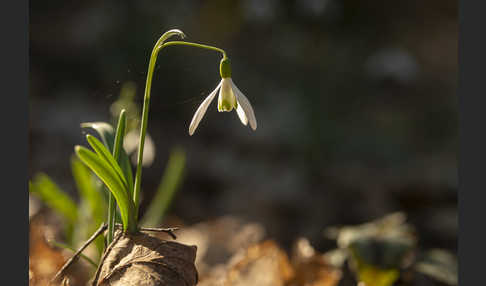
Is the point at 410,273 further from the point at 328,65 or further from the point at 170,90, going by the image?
the point at 328,65

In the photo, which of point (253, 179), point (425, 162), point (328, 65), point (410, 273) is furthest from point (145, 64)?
point (328, 65)

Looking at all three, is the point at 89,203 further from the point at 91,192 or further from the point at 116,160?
the point at 116,160

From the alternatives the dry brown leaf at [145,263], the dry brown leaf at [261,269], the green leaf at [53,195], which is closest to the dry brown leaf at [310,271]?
the dry brown leaf at [261,269]

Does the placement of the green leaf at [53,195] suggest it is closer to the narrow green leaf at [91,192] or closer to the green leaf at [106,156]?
the narrow green leaf at [91,192]

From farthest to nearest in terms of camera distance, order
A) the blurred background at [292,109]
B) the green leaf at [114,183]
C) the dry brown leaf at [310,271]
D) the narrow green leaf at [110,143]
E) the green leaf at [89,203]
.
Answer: the blurred background at [292,109], the green leaf at [89,203], the dry brown leaf at [310,271], the narrow green leaf at [110,143], the green leaf at [114,183]

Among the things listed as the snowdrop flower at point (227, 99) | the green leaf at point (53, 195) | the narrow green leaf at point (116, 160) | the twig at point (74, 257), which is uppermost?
the snowdrop flower at point (227, 99)

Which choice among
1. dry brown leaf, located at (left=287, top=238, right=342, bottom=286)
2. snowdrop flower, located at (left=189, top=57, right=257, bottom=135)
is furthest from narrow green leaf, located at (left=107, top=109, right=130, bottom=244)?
dry brown leaf, located at (left=287, top=238, right=342, bottom=286)
